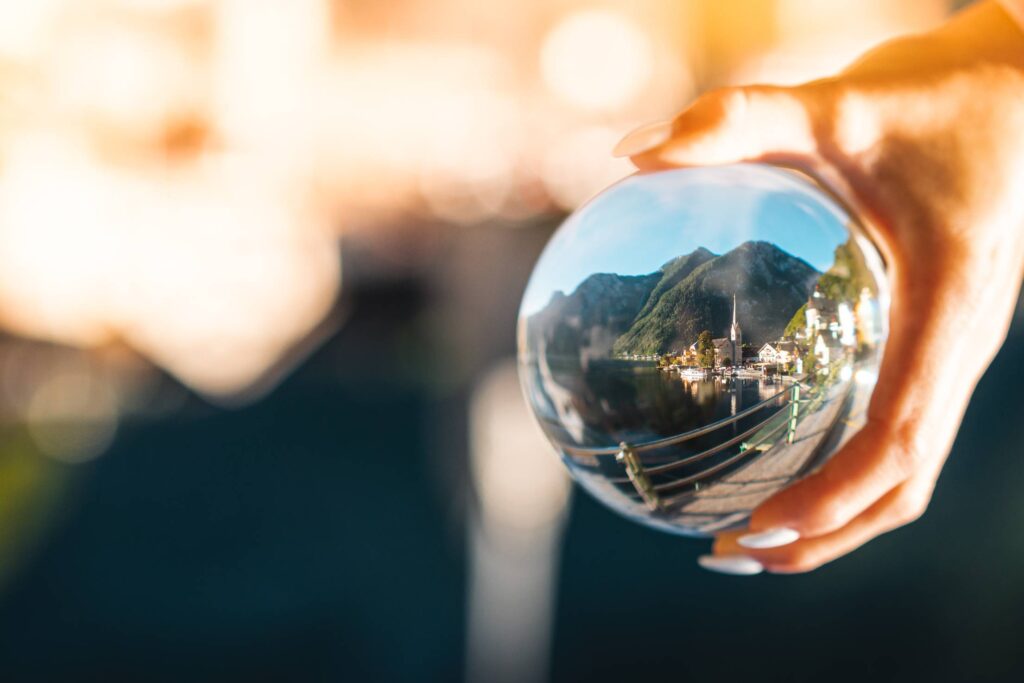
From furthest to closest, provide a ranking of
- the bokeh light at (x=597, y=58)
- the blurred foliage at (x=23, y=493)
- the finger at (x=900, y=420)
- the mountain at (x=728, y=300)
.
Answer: the bokeh light at (x=597, y=58), the blurred foliage at (x=23, y=493), the finger at (x=900, y=420), the mountain at (x=728, y=300)

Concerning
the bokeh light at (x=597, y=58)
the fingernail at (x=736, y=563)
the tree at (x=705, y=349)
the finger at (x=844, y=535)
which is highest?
the bokeh light at (x=597, y=58)

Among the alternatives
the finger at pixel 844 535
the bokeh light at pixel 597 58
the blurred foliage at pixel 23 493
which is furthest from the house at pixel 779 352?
the bokeh light at pixel 597 58

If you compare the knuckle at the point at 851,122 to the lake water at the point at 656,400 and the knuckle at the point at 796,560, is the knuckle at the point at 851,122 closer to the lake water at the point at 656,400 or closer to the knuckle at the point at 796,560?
the lake water at the point at 656,400

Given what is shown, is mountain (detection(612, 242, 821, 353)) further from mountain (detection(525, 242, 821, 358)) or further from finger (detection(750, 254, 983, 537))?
finger (detection(750, 254, 983, 537))

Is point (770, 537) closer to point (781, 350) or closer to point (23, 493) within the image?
point (781, 350)

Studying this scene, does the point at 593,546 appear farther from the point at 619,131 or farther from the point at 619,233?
the point at 619,233

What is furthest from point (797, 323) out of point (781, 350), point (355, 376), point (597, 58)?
point (597, 58)

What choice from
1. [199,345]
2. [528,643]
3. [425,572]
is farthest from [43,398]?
[528,643]
